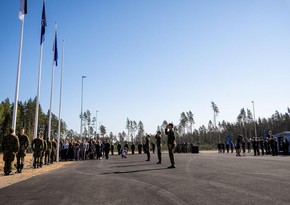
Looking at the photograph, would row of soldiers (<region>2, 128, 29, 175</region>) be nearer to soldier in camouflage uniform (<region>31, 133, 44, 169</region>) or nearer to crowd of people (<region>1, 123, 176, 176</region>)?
crowd of people (<region>1, 123, 176, 176</region>)

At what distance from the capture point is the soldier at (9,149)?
11742 mm

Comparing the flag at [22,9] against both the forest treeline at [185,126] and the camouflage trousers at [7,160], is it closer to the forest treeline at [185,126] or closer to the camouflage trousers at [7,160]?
the camouflage trousers at [7,160]

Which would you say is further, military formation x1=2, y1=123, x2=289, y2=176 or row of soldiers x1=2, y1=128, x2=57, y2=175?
military formation x1=2, y1=123, x2=289, y2=176

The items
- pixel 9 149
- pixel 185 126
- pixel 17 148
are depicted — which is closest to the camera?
pixel 9 149

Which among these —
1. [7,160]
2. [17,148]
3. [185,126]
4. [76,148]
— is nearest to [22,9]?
[17,148]

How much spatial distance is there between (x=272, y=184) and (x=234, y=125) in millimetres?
158787

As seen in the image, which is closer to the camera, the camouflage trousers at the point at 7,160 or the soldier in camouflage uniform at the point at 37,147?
the camouflage trousers at the point at 7,160

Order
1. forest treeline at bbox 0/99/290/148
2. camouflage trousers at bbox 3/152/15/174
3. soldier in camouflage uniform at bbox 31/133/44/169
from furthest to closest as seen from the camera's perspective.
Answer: forest treeline at bbox 0/99/290/148 → soldier in camouflage uniform at bbox 31/133/44/169 → camouflage trousers at bbox 3/152/15/174

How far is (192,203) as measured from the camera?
15.1ft

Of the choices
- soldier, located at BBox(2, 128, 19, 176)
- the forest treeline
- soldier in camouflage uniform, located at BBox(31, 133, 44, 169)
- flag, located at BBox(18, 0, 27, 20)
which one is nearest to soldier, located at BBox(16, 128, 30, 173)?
soldier, located at BBox(2, 128, 19, 176)

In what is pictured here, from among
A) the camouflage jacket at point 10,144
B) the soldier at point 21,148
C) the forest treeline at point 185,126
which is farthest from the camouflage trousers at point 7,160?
the forest treeline at point 185,126

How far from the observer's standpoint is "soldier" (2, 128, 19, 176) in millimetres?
11742

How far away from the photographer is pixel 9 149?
11938mm

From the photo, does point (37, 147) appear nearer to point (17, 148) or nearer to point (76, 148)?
point (17, 148)
